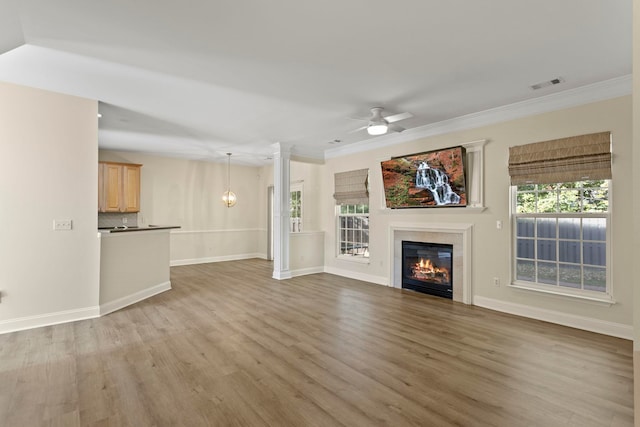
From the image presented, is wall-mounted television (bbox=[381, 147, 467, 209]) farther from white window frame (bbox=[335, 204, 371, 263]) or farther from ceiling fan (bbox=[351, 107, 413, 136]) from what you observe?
ceiling fan (bbox=[351, 107, 413, 136])

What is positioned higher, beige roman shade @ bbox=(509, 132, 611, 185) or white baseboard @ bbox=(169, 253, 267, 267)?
beige roman shade @ bbox=(509, 132, 611, 185)

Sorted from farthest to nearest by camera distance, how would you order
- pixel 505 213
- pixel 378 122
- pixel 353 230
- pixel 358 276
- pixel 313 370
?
pixel 353 230, pixel 358 276, pixel 505 213, pixel 378 122, pixel 313 370

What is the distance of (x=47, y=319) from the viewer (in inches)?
152

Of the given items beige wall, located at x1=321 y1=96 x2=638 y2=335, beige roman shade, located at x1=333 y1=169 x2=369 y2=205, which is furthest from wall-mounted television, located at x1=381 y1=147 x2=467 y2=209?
beige roman shade, located at x1=333 y1=169 x2=369 y2=205

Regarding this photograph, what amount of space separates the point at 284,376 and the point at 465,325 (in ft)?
8.00

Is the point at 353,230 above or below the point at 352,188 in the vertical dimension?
below

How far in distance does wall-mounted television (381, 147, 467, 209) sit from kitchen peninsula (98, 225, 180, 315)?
13.8ft

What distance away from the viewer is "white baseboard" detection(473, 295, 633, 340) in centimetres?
354

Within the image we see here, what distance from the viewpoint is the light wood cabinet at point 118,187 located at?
6.92m

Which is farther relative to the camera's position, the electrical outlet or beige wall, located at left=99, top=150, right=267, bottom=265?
beige wall, located at left=99, top=150, right=267, bottom=265

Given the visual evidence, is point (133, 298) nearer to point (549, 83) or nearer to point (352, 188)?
point (352, 188)

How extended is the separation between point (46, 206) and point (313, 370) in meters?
3.78

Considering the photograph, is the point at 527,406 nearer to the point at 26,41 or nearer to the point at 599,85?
the point at 599,85

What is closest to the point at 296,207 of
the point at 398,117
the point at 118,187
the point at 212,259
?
the point at 212,259
